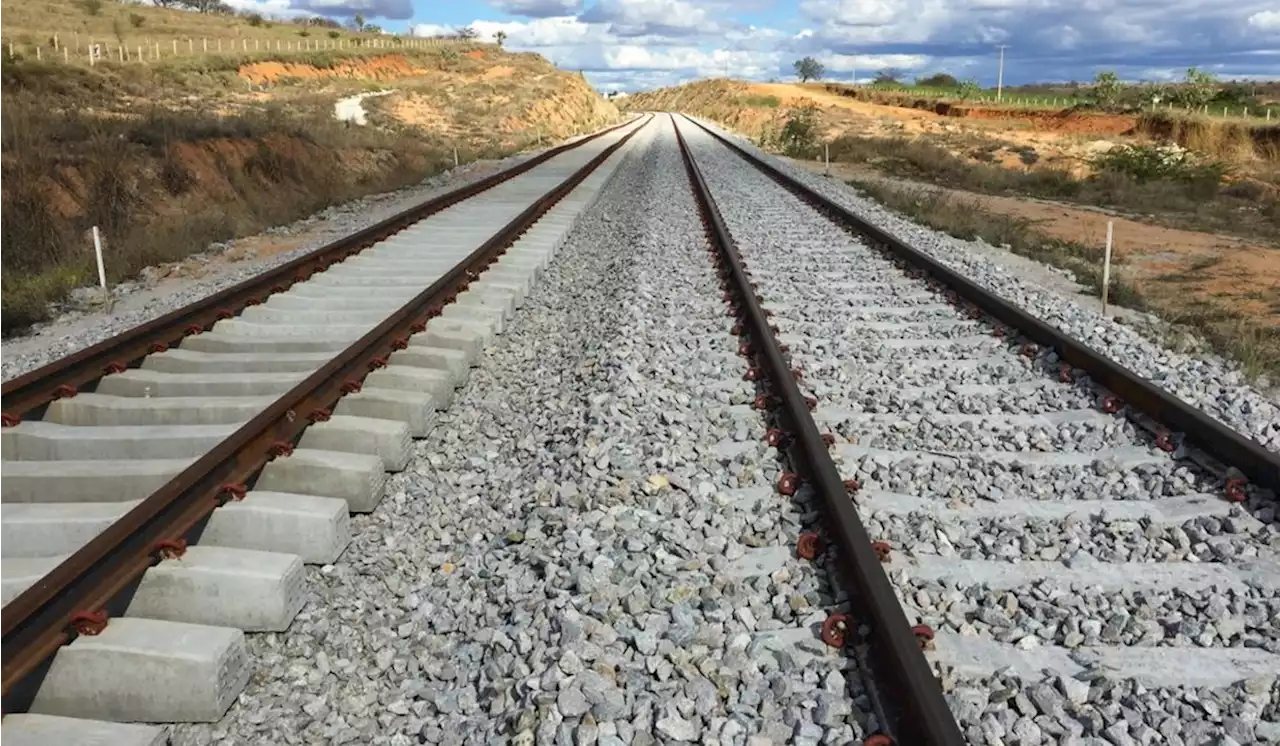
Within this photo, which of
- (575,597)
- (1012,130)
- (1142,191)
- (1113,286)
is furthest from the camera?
(1012,130)

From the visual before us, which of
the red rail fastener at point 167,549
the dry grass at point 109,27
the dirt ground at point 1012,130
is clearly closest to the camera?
the red rail fastener at point 167,549

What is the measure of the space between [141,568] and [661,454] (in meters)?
2.52

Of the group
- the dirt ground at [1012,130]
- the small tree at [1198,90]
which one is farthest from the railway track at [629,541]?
the small tree at [1198,90]

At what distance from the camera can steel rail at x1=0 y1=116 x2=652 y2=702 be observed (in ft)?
10.5

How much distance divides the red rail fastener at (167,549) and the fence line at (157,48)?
31.4 meters

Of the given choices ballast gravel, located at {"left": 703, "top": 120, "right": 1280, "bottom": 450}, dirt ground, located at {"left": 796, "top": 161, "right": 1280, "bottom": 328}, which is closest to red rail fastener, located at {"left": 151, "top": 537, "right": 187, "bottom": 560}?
ballast gravel, located at {"left": 703, "top": 120, "right": 1280, "bottom": 450}

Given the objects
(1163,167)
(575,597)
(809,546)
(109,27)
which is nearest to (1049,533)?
(809,546)

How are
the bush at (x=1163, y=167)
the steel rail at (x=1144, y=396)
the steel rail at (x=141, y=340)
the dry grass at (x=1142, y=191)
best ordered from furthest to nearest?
the bush at (x=1163, y=167)
the dry grass at (x=1142, y=191)
the steel rail at (x=141, y=340)
the steel rail at (x=1144, y=396)

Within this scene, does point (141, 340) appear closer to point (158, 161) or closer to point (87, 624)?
point (87, 624)

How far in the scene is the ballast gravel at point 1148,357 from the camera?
5.89m

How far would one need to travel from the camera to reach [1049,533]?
14.2 ft

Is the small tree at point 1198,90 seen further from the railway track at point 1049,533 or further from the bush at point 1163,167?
the railway track at point 1049,533

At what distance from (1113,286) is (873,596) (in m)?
8.72

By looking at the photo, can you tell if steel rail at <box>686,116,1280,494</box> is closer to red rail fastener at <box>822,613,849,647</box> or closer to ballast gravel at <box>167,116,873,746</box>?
ballast gravel at <box>167,116,873,746</box>
